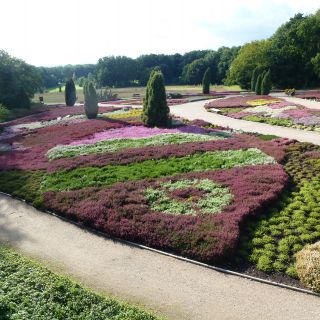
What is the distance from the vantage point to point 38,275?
11.0m

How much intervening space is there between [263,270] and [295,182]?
334 inches

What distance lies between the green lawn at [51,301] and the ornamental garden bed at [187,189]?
369 cm

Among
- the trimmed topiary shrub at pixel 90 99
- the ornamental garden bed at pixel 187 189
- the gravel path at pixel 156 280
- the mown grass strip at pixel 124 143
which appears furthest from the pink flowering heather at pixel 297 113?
the gravel path at pixel 156 280

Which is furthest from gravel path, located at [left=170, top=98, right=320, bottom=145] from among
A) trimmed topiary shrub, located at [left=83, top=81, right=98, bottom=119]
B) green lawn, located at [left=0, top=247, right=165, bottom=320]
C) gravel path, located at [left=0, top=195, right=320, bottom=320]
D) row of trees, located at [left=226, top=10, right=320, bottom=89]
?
row of trees, located at [left=226, top=10, right=320, bottom=89]

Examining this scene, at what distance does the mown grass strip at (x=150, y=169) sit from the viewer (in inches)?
772

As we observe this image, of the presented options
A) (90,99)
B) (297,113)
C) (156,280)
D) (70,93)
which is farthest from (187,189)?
A: (70,93)

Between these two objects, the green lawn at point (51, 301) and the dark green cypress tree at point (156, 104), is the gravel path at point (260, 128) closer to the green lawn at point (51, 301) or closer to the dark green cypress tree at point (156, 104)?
the dark green cypress tree at point (156, 104)

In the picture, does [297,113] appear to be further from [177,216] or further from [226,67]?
[226,67]

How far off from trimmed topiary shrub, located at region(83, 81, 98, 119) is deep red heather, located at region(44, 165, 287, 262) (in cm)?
2560

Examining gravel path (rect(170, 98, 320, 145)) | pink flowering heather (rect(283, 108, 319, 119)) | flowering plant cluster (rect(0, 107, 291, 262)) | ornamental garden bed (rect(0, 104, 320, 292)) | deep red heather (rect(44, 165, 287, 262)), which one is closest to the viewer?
deep red heather (rect(44, 165, 287, 262))

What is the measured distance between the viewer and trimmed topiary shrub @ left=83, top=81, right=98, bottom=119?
42281 mm

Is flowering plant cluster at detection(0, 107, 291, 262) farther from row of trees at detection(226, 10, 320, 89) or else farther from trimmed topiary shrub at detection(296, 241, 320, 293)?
row of trees at detection(226, 10, 320, 89)

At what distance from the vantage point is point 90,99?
42438 mm

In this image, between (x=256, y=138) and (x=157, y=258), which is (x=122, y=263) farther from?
(x=256, y=138)
